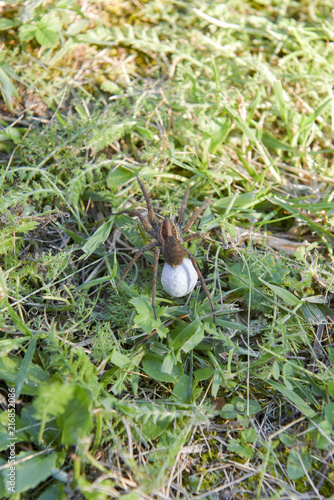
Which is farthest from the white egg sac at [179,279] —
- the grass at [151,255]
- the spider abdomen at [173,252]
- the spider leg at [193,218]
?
the spider leg at [193,218]

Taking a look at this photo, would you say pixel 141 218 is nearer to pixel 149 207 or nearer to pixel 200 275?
pixel 149 207

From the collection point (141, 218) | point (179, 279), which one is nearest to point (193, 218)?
point (141, 218)

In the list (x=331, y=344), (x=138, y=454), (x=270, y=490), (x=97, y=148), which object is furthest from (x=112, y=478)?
(x=97, y=148)

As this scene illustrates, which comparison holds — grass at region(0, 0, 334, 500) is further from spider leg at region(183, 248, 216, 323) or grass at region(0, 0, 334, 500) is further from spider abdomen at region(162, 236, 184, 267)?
spider abdomen at region(162, 236, 184, 267)

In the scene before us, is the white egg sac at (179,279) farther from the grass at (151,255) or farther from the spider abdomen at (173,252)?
the grass at (151,255)

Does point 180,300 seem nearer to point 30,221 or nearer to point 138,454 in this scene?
point 138,454

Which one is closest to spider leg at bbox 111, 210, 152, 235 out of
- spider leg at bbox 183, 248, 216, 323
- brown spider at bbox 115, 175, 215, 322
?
brown spider at bbox 115, 175, 215, 322

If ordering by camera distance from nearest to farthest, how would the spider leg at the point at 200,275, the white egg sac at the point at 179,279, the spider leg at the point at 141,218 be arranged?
the white egg sac at the point at 179,279
the spider leg at the point at 200,275
the spider leg at the point at 141,218
